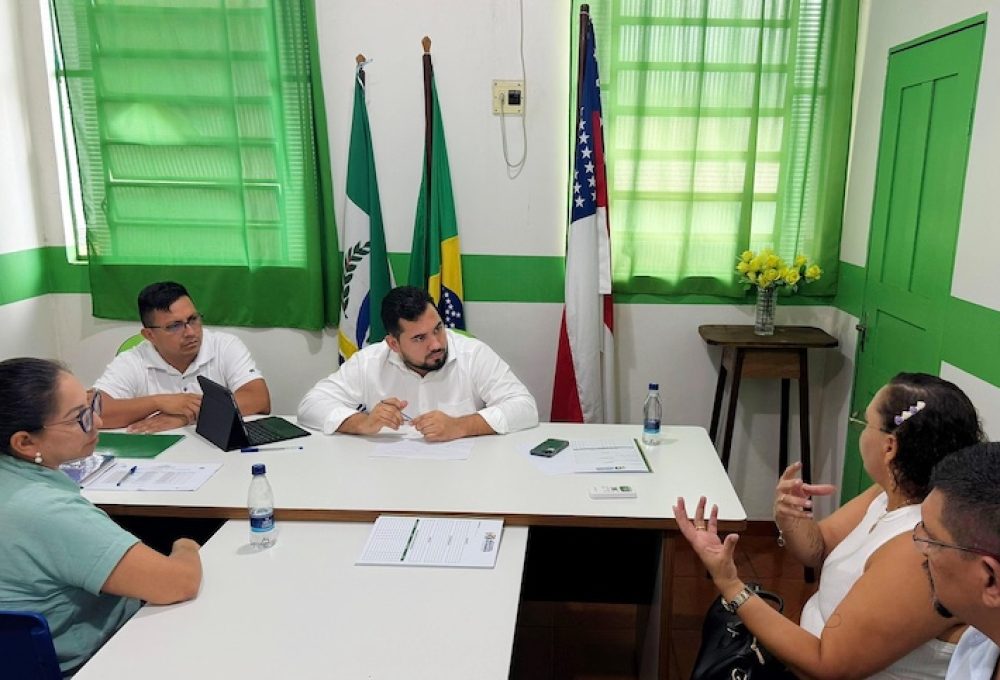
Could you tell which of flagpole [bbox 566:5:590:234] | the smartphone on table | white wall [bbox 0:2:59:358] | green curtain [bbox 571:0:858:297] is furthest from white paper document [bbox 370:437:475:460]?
white wall [bbox 0:2:59:358]

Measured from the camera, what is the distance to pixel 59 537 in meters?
1.38

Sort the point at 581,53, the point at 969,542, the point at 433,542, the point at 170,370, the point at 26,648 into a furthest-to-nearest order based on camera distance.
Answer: the point at 581,53 < the point at 170,370 < the point at 433,542 < the point at 26,648 < the point at 969,542

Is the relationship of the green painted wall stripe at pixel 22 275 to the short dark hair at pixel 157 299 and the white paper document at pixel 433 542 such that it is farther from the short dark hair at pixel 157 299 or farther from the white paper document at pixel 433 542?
the white paper document at pixel 433 542

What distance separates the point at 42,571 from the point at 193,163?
2.48 meters

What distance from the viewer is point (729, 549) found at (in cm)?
149

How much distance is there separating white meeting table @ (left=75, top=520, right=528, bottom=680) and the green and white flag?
5.99ft

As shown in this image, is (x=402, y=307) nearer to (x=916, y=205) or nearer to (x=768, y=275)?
(x=768, y=275)

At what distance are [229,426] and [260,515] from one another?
24.2 inches

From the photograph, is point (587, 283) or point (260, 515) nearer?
point (260, 515)

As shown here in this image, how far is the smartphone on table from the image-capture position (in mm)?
2248

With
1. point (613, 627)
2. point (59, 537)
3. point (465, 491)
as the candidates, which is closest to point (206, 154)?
point (465, 491)

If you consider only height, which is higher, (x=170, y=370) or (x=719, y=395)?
(x=170, y=370)

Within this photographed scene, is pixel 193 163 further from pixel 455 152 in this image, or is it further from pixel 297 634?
pixel 297 634

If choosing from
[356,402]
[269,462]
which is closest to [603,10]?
[356,402]
